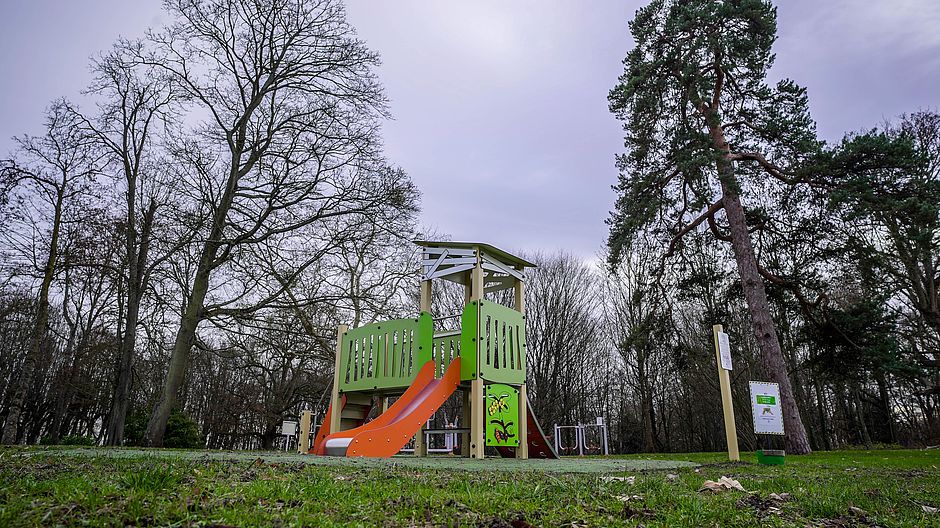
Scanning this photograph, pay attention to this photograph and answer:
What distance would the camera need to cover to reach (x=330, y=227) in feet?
40.0

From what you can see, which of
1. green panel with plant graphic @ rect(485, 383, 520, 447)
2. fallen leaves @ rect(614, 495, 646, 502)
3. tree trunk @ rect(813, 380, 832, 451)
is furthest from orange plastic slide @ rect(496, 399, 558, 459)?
tree trunk @ rect(813, 380, 832, 451)

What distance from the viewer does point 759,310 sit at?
11.6m

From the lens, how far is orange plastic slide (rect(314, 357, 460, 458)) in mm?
6555

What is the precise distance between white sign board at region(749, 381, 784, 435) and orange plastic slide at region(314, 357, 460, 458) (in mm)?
4300

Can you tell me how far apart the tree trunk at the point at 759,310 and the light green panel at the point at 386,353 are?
7708 millimetres

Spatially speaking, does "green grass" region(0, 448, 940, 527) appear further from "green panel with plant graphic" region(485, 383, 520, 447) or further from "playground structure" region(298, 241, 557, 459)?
"green panel with plant graphic" region(485, 383, 520, 447)

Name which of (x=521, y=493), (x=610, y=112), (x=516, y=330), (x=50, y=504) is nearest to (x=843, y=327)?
(x=610, y=112)

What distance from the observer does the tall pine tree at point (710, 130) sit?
11586 mm

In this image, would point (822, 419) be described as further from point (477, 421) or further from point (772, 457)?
point (477, 421)

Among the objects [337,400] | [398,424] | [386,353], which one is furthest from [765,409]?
[337,400]

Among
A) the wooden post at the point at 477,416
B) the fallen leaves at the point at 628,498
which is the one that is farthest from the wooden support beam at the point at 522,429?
the fallen leaves at the point at 628,498

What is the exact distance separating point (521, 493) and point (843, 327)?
524 inches

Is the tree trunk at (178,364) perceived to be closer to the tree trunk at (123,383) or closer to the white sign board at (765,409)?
the tree trunk at (123,383)

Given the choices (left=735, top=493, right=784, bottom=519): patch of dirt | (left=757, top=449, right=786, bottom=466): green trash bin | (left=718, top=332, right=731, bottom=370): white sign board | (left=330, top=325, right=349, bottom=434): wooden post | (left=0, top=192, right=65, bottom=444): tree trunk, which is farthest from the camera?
(left=0, top=192, right=65, bottom=444): tree trunk
